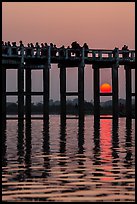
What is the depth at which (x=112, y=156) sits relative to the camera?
2012cm

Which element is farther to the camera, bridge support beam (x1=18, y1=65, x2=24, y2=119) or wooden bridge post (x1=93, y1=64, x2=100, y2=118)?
wooden bridge post (x1=93, y1=64, x2=100, y2=118)

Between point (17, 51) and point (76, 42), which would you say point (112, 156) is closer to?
point (17, 51)

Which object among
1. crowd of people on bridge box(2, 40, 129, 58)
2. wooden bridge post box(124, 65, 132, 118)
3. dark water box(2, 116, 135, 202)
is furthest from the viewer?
wooden bridge post box(124, 65, 132, 118)

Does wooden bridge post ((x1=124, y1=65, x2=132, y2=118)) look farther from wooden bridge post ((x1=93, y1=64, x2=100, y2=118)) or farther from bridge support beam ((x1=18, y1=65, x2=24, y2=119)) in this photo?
bridge support beam ((x1=18, y1=65, x2=24, y2=119))

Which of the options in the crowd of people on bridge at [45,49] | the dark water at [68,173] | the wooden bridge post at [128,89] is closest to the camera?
the dark water at [68,173]

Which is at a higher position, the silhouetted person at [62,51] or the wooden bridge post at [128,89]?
the silhouetted person at [62,51]

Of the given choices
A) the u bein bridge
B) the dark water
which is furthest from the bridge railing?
the dark water

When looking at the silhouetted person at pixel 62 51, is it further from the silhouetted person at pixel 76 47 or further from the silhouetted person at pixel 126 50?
the silhouetted person at pixel 126 50

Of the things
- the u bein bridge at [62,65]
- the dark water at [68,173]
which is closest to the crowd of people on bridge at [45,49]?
the u bein bridge at [62,65]

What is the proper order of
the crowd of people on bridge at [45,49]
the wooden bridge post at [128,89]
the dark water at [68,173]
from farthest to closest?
1. the wooden bridge post at [128,89]
2. the crowd of people on bridge at [45,49]
3. the dark water at [68,173]

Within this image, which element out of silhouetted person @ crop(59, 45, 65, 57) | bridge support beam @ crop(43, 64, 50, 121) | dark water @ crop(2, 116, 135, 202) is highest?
silhouetted person @ crop(59, 45, 65, 57)

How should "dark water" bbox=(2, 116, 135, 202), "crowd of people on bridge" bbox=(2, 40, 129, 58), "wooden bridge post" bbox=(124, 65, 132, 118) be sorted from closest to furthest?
"dark water" bbox=(2, 116, 135, 202) < "crowd of people on bridge" bbox=(2, 40, 129, 58) < "wooden bridge post" bbox=(124, 65, 132, 118)

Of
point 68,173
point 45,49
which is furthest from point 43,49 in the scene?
point 68,173

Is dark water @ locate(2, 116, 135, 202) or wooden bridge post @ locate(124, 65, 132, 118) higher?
wooden bridge post @ locate(124, 65, 132, 118)
